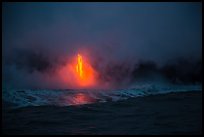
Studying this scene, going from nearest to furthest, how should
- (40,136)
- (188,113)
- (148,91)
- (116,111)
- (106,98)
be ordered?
(40,136) → (188,113) → (116,111) → (106,98) → (148,91)

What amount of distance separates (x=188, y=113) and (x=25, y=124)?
21.9 ft

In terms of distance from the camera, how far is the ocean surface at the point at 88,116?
8.77m

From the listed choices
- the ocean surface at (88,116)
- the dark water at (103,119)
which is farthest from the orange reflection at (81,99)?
the dark water at (103,119)

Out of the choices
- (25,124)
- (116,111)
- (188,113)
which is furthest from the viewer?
(116,111)

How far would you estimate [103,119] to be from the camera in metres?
10.6

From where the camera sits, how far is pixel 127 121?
1006 centimetres

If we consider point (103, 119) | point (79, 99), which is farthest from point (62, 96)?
point (103, 119)

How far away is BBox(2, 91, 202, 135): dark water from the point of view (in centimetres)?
866

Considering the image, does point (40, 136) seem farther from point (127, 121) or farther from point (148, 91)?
point (148, 91)

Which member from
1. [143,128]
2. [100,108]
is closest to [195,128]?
[143,128]

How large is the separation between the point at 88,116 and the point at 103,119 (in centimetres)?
88

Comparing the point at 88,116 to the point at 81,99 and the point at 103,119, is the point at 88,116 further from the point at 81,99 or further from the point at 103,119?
the point at 81,99

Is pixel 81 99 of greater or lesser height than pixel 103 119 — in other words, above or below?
above

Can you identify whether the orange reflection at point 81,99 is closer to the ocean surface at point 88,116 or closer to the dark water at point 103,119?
the ocean surface at point 88,116
